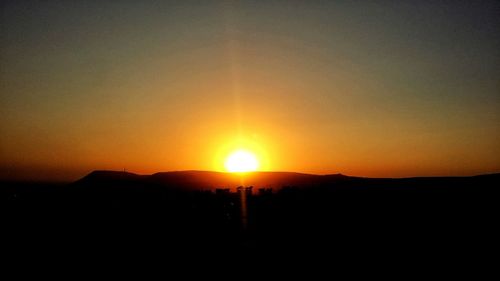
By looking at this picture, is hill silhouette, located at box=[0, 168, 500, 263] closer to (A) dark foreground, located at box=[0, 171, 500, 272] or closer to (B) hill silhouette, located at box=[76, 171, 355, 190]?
(A) dark foreground, located at box=[0, 171, 500, 272]

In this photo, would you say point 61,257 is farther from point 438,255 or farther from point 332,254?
point 438,255

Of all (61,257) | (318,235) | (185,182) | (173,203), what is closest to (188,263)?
(61,257)

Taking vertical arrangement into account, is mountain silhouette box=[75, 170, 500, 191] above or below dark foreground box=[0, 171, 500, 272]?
above

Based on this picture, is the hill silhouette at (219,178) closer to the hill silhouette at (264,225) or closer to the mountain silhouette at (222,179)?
the mountain silhouette at (222,179)

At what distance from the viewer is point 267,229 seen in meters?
17.3

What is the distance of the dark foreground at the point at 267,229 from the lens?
12969 mm

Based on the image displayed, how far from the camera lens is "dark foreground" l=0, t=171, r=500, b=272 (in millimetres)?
12969

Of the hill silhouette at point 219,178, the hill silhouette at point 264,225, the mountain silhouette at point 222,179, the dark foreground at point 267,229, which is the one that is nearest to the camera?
the dark foreground at point 267,229

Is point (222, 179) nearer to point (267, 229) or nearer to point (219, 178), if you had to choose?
point (219, 178)

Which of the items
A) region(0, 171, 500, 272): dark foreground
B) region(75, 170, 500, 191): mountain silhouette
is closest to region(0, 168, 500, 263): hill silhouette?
region(0, 171, 500, 272): dark foreground

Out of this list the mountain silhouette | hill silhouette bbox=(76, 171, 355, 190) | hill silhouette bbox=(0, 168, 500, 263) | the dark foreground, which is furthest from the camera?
hill silhouette bbox=(76, 171, 355, 190)

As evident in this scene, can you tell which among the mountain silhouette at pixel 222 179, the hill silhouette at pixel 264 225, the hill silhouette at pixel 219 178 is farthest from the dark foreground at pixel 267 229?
the hill silhouette at pixel 219 178

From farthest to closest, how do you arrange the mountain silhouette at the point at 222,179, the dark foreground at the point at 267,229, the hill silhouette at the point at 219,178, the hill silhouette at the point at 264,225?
the hill silhouette at the point at 219,178 → the mountain silhouette at the point at 222,179 → the hill silhouette at the point at 264,225 → the dark foreground at the point at 267,229

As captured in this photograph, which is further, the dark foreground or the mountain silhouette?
the mountain silhouette
